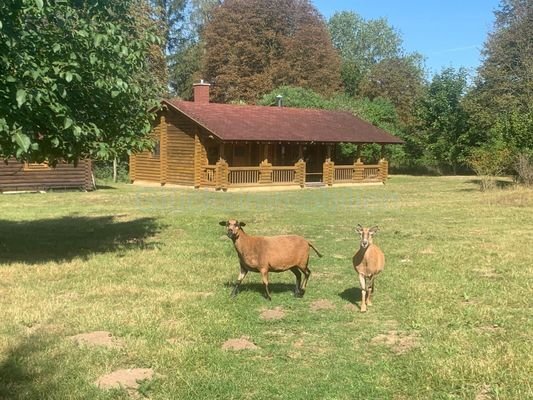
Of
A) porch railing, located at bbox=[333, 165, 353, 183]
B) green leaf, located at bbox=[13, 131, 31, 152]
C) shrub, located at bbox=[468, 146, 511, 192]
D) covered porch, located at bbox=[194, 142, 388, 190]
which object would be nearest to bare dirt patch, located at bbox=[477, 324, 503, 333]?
green leaf, located at bbox=[13, 131, 31, 152]

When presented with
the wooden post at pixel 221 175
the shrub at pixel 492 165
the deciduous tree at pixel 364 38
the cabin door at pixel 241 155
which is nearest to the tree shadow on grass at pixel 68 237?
the wooden post at pixel 221 175

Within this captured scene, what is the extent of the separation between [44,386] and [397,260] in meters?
7.35

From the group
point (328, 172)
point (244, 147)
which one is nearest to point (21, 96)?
point (244, 147)

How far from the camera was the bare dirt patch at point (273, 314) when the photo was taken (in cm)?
712

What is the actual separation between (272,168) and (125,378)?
92.6 feet

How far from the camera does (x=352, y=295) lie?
8.27 m

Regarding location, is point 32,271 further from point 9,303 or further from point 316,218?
point 316,218

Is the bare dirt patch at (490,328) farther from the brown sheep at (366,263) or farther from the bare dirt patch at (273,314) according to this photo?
the bare dirt patch at (273,314)

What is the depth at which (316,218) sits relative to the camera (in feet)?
57.4

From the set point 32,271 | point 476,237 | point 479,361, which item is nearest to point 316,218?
point 476,237

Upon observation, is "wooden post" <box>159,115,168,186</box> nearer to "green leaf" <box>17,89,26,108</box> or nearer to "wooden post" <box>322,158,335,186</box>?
"wooden post" <box>322,158,335,186</box>

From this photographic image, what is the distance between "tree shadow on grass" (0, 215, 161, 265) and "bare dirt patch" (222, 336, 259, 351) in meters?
5.73

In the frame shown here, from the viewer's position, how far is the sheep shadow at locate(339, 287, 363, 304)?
7977mm

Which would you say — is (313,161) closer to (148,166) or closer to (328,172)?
(328,172)
